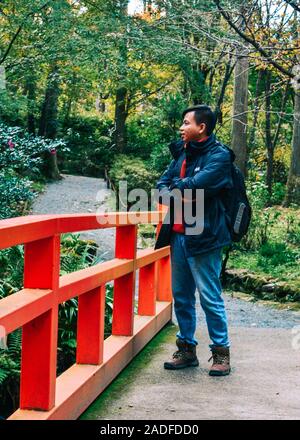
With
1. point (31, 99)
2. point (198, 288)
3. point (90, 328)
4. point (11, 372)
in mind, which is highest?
point (31, 99)

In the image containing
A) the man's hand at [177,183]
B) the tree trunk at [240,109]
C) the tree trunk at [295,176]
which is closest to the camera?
the man's hand at [177,183]

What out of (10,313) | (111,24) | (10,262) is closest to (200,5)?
(111,24)

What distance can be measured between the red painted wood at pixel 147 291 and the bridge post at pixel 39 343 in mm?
2687

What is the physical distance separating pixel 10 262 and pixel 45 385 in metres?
4.32

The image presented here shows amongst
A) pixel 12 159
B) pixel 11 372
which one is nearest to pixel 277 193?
pixel 12 159

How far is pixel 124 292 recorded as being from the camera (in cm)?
489

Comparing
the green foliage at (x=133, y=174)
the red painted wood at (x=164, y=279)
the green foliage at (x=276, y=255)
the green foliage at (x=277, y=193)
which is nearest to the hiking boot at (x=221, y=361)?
the red painted wood at (x=164, y=279)

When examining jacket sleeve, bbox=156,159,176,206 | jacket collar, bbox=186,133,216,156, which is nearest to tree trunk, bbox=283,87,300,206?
jacket sleeve, bbox=156,159,176,206

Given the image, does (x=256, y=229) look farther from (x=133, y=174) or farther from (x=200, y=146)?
(x=200, y=146)

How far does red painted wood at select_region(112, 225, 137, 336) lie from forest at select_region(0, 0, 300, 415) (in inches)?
38.4

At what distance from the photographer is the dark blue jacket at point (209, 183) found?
4.42 meters

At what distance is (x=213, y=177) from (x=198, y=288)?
848 millimetres

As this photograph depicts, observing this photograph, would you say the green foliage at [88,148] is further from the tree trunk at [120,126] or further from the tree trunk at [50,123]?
the tree trunk at [50,123]
